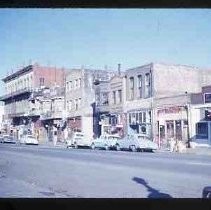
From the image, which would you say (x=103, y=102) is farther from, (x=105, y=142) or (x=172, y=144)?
(x=172, y=144)

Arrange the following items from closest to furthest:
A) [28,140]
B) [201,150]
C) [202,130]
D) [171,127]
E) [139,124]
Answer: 1. [201,150]
2. [28,140]
3. [202,130]
4. [171,127]
5. [139,124]

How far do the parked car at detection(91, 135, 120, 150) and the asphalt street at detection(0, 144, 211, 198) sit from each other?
0.52 ft

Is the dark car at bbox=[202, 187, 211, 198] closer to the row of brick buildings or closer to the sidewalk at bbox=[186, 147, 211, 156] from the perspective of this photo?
the sidewalk at bbox=[186, 147, 211, 156]

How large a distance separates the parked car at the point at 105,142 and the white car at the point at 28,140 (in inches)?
41.3

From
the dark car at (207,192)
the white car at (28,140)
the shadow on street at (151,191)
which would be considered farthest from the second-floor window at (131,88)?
the dark car at (207,192)

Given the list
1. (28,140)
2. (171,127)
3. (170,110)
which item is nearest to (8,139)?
(28,140)

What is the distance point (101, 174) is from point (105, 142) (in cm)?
113

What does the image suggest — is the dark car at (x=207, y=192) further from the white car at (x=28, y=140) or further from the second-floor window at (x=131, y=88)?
the second-floor window at (x=131, y=88)

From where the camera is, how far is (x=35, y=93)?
7.64m

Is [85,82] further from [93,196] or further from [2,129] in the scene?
Answer: [93,196]

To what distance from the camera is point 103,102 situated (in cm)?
882

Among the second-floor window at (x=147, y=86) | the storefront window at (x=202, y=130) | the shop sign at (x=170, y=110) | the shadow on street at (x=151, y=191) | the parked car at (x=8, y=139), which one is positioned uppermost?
the second-floor window at (x=147, y=86)

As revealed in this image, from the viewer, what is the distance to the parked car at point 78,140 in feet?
23.9
